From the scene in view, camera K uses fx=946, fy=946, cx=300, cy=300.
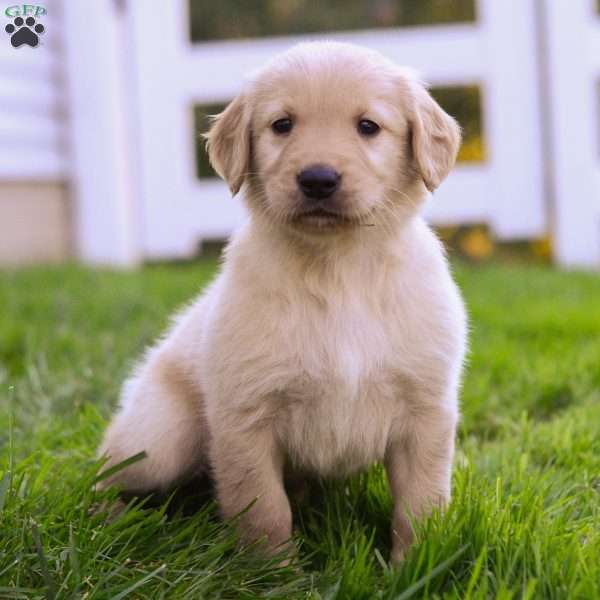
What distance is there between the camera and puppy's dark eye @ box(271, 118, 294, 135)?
2.10 meters

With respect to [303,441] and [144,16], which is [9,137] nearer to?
[144,16]

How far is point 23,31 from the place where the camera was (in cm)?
224

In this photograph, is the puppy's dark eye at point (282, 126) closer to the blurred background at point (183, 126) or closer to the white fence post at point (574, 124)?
the blurred background at point (183, 126)

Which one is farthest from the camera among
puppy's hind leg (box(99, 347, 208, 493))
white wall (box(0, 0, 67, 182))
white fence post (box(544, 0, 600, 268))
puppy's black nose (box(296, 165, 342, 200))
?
white fence post (box(544, 0, 600, 268))

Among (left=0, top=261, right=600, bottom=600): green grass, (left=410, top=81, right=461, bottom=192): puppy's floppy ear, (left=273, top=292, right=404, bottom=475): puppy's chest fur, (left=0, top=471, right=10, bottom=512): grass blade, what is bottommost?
(left=0, top=261, right=600, bottom=600): green grass

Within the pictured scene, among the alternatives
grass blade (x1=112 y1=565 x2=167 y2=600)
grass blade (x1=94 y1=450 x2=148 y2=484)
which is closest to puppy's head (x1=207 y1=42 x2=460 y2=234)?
grass blade (x1=94 y1=450 x2=148 y2=484)

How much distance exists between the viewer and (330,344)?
203 cm

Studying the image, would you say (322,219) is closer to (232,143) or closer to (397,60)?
(232,143)

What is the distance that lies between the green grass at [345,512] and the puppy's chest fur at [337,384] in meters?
0.19

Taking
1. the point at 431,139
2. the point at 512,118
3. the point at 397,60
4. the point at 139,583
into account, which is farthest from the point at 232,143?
the point at 512,118

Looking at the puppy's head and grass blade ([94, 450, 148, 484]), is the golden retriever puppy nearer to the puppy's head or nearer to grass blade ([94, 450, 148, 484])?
the puppy's head

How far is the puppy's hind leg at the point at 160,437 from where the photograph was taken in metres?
2.30

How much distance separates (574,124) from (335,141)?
4634mm

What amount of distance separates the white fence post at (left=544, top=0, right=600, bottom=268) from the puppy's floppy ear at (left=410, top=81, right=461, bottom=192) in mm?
4267
